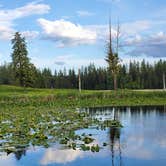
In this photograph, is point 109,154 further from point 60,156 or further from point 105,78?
Result: point 105,78

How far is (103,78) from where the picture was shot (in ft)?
419

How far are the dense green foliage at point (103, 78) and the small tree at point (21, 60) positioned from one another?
1533 inches

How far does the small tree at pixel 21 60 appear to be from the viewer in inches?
2840

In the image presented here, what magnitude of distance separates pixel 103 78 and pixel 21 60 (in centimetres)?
5806

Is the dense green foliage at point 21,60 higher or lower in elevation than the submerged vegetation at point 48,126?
higher

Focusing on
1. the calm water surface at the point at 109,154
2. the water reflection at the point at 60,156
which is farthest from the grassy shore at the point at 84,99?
the water reflection at the point at 60,156

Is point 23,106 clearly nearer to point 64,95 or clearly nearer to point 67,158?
point 64,95

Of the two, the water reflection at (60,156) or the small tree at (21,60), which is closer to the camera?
the water reflection at (60,156)

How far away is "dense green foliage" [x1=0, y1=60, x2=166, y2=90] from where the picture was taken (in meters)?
116

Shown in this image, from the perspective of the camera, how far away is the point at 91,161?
18.1 m

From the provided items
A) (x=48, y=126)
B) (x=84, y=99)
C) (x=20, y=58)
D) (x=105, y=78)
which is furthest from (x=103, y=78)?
(x=48, y=126)

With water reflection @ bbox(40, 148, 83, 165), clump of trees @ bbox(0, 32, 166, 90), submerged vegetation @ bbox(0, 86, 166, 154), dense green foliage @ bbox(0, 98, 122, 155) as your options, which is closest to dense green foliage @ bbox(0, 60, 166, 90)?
clump of trees @ bbox(0, 32, 166, 90)

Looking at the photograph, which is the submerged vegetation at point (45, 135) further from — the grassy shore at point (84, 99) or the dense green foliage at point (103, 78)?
the dense green foliage at point (103, 78)

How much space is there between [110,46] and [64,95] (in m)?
14.9
